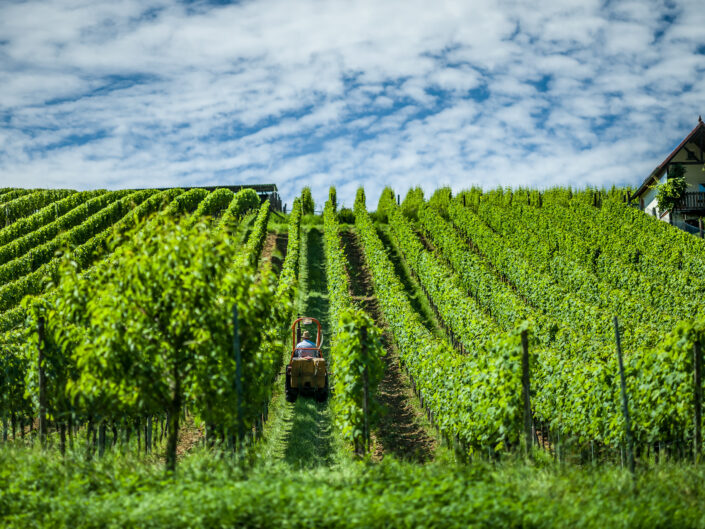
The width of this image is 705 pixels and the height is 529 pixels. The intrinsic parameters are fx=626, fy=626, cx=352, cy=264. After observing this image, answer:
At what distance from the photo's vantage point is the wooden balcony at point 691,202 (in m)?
41.6

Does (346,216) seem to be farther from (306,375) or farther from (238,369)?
(238,369)

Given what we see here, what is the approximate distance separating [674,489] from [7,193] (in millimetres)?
60812

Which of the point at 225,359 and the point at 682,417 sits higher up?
the point at 225,359

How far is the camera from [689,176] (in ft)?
140

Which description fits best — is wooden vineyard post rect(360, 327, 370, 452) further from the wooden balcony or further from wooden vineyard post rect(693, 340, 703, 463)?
the wooden balcony

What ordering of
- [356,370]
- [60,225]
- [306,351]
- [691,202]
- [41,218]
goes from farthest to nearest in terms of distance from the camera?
[41,218]
[60,225]
[691,202]
[306,351]
[356,370]

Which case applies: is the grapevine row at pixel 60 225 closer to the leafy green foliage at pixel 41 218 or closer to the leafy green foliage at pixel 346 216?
the leafy green foliage at pixel 41 218

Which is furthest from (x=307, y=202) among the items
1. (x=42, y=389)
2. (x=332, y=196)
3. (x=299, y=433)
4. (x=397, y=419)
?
(x=42, y=389)

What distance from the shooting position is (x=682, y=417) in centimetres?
1178

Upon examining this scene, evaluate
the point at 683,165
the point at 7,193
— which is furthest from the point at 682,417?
the point at 7,193

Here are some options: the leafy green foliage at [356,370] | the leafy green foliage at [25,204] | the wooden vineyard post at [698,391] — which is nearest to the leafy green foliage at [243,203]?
the leafy green foliage at [25,204]

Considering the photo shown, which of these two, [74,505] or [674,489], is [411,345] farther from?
[74,505]

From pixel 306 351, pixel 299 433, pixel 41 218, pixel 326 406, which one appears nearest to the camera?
pixel 299 433

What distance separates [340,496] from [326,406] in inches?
449
